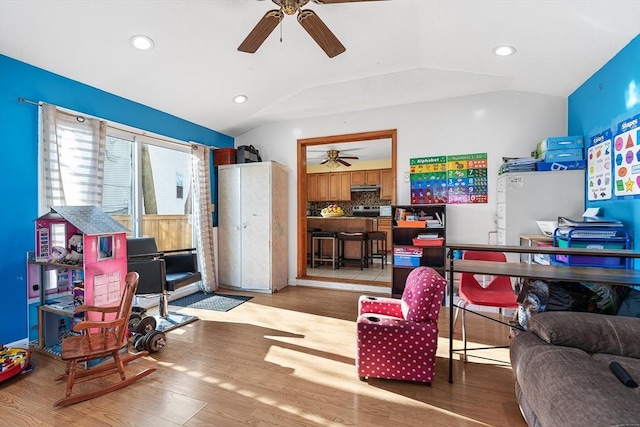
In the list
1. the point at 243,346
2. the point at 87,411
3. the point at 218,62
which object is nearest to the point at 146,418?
the point at 87,411

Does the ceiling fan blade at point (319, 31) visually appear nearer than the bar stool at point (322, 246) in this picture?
Yes

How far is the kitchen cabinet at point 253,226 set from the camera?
423 cm

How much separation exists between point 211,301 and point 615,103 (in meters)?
4.55

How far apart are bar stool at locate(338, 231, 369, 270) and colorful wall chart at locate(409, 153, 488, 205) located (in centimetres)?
174

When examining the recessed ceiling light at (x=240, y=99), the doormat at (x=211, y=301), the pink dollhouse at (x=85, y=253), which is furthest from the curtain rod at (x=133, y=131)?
the doormat at (x=211, y=301)

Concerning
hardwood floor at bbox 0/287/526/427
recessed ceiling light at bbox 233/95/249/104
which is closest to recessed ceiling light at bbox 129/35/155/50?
recessed ceiling light at bbox 233/95/249/104

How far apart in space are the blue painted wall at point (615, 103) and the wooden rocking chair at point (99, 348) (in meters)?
3.70

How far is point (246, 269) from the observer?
4.35 m

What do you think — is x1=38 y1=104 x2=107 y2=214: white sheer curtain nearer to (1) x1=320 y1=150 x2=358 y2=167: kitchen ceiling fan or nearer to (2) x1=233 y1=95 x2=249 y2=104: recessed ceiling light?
(2) x1=233 y1=95 x2=249 y2=104: recessed ceiling light

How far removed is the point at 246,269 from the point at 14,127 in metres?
2.84

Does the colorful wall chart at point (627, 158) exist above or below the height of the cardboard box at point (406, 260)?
above

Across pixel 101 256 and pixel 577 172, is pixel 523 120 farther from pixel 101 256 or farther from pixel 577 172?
pixel 101 256

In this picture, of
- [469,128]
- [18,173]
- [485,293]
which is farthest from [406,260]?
[18,173]

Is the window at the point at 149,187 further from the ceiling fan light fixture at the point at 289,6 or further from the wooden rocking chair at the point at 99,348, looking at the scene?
the ceiling fan light fixture at the point at 289,6
